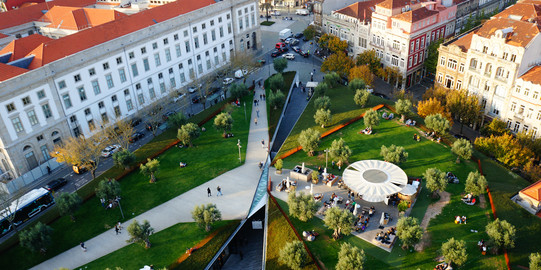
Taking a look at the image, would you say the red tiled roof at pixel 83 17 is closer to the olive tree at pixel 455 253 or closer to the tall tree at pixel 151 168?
the tall tree at pixel 151 168

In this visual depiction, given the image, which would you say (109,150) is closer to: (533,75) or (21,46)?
(21,46)

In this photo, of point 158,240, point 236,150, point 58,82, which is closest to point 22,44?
point 58,82

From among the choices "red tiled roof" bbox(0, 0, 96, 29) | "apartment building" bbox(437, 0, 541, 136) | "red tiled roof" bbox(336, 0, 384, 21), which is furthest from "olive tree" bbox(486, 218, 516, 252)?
"red tiled roof" bbox(0, 0, 96, 29)

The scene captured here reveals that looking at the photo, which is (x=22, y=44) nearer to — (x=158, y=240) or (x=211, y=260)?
(x=158, y=240)

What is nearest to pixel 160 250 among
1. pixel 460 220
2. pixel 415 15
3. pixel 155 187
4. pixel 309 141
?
pixel 155 187

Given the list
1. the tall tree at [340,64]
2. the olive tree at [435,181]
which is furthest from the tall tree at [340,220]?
the tall tree at [340,64]

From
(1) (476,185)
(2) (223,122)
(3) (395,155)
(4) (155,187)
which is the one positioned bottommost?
(4) (155,187)

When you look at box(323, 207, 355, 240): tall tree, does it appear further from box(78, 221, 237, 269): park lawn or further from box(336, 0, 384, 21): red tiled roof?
box(336, 0, 384, 21): red tiled roof
